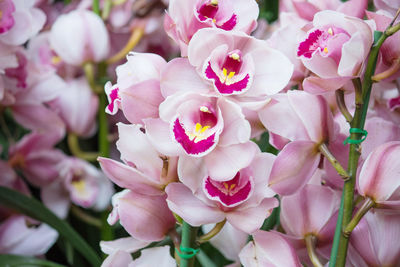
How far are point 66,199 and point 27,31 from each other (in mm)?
248

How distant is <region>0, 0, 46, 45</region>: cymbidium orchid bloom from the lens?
56 cm

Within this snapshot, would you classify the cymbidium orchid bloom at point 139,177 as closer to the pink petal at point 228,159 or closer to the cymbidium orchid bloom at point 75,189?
the pink petal at point 228,159

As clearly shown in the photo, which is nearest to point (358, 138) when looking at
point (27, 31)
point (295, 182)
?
point (295, 182)

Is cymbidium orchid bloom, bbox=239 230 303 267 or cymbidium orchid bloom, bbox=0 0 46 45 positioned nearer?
cymbidium orchid bloom, bbox=239 230 303 267

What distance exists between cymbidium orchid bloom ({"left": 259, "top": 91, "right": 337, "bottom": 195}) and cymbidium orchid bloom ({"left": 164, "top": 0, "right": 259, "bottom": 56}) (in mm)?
53

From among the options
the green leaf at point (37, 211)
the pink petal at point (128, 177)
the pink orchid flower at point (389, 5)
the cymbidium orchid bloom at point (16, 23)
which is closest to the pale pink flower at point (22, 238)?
the green leaf at point (37, 211)

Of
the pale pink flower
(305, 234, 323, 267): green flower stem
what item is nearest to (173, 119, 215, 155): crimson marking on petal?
(305, 234, 323, 267): green flower stem

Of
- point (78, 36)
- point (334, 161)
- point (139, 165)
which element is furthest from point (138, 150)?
point (78, 36)

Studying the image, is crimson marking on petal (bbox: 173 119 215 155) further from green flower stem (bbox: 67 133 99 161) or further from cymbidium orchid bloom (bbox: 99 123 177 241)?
green flower stem (bbox: 67 133 99 161)

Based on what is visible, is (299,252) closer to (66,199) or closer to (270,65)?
(270,65)

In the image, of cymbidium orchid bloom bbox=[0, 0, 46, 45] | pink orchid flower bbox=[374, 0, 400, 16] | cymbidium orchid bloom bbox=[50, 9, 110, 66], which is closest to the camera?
pink orchid flower bbox=[374, 0, 400, 16]

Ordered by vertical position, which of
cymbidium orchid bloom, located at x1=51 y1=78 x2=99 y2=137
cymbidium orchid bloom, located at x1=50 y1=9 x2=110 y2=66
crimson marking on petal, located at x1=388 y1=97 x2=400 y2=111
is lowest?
cymbidium orchid bloom, located at x1=51 y1=78 x2=99 y2=137

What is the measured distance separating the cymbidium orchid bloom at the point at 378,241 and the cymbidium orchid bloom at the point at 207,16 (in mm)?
154

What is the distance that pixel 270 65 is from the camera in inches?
14.5
